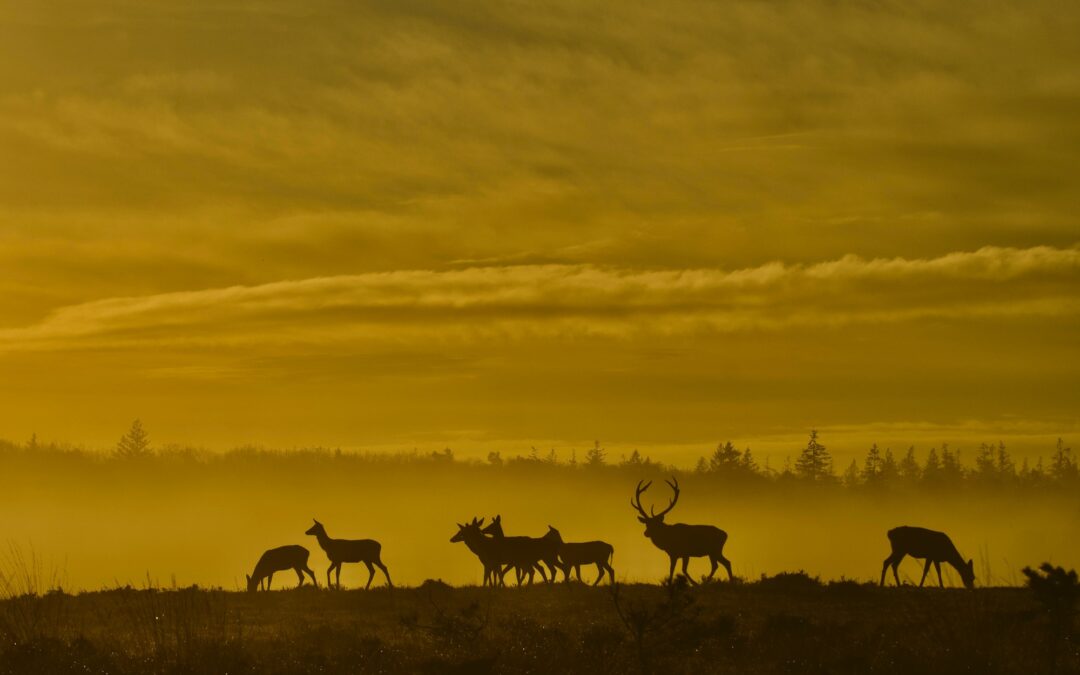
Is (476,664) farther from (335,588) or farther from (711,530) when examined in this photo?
(711,530)

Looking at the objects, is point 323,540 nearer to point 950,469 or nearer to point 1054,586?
point 1054,586

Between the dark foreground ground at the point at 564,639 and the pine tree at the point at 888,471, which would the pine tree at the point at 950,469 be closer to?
the pine tree at the point at 888,471

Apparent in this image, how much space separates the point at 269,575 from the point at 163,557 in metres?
166

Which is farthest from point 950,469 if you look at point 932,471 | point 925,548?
point 925,548

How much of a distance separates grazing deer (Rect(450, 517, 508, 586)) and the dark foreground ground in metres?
8.53

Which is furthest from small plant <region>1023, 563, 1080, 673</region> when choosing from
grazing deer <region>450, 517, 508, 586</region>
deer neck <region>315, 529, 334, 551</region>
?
deer neck <region>315, 529, 334, 551</region>

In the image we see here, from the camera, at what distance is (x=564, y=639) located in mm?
19109

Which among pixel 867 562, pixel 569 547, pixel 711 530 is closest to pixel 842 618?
pixel 711 530

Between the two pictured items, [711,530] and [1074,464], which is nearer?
[711,530]

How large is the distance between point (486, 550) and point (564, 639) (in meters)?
16.6

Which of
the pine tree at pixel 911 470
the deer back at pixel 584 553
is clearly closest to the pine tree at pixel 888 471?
the pine tree at pixel 911 470

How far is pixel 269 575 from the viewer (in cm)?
3838

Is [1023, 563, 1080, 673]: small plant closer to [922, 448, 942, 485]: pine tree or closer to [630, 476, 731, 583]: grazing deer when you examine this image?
[630, 476, 731, 583]: grazing deer

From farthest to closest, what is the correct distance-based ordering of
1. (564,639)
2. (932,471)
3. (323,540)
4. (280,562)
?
(932,471), (323,540), (280,562), (564,639)
